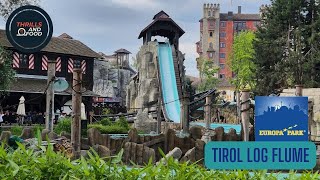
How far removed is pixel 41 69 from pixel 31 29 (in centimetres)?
2956

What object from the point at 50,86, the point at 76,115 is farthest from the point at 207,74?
the point at 76,115

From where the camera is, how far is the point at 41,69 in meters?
41.5

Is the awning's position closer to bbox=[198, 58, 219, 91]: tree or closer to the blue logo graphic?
the blue logo graphic

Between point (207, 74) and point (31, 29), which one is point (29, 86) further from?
point (207, 74)

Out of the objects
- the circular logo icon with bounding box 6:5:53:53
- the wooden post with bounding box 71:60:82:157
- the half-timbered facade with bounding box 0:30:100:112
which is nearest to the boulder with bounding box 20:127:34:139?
the wooden post with bounding box 71:60:82:157

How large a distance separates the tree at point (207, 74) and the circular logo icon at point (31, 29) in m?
76.0

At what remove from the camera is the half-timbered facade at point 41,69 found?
3875 cm

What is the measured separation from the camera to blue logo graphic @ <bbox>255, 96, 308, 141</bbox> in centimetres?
934

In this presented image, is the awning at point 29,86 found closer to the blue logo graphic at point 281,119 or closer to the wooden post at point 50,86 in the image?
the wooden post at point 50,86

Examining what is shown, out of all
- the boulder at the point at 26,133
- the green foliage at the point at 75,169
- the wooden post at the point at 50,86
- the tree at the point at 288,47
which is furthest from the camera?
the tree at the point at 288,47

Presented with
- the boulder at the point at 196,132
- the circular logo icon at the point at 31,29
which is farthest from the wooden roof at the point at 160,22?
the circular logo icon at the point at 31,29

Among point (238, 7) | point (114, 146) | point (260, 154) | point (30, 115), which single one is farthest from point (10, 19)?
point (238, 7)

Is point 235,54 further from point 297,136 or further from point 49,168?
point 49,168

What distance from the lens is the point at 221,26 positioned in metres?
121
